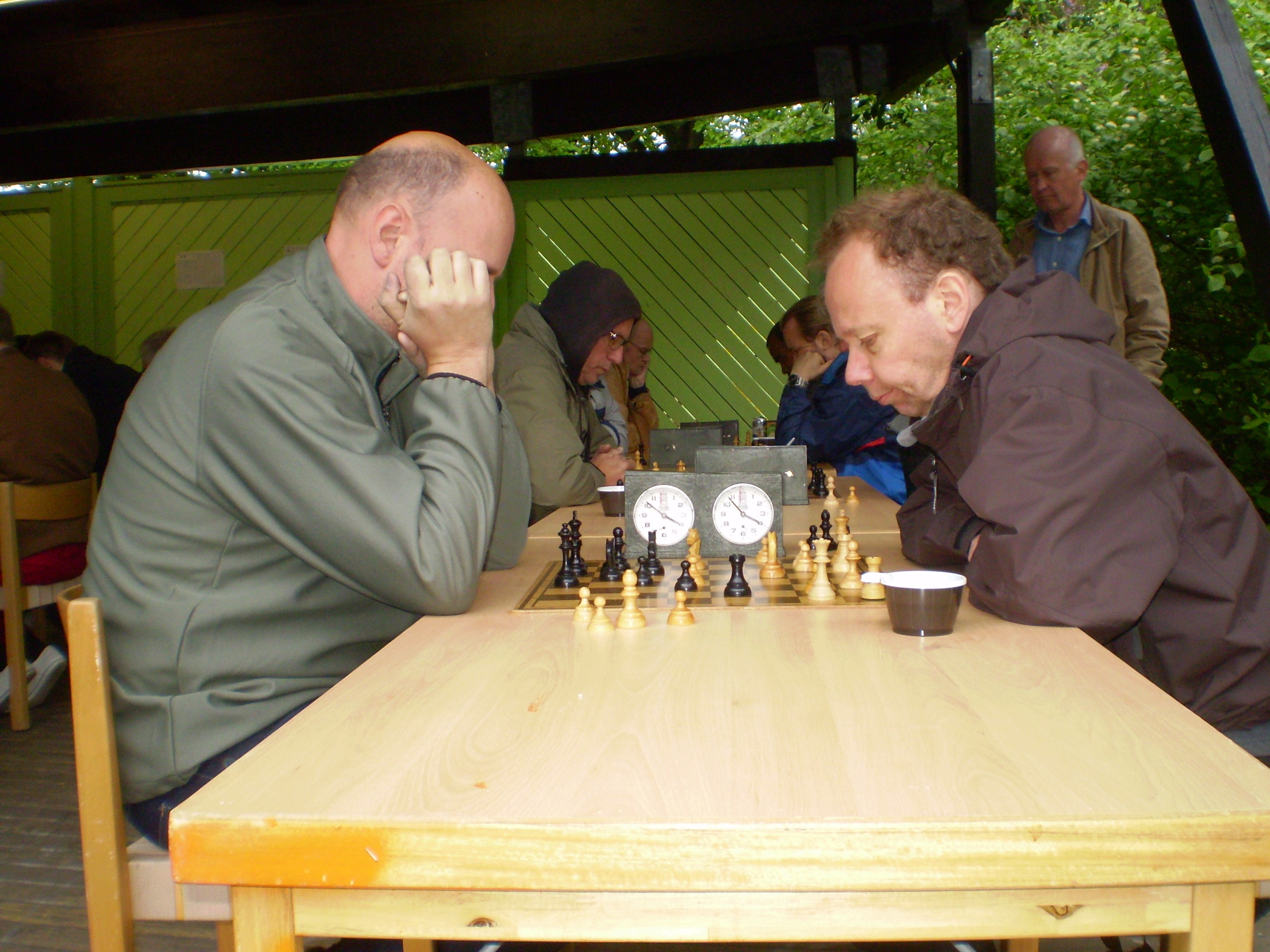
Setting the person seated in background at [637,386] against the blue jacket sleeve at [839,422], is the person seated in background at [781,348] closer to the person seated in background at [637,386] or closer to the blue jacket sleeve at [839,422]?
the person seated in background at [637,386]

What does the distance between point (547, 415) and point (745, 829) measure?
324 centimetres

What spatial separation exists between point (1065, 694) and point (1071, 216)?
15.3 feet

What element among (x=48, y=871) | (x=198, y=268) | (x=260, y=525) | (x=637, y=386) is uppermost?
(x=198, y=268)

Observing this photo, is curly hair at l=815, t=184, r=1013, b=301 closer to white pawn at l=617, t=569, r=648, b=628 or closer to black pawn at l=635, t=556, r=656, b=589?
black pawn at l=635, t=556, r=656, b=589

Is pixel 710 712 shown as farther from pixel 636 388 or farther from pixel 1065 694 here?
pixel 636 388

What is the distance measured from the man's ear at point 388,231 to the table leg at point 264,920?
4.10 feet

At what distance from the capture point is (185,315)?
8586 millimetres

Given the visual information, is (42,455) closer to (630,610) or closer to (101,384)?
(101,384)

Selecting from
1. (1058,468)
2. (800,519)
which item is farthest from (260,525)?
(800,519)

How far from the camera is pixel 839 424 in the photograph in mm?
4965

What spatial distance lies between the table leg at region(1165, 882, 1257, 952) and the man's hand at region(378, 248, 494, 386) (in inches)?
53.3

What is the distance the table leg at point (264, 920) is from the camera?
1.00 metres

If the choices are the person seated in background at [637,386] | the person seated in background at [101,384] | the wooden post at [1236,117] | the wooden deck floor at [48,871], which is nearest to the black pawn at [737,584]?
the wooden deck floor at [48,871]

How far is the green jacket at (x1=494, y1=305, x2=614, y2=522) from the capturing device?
12.5 ft
